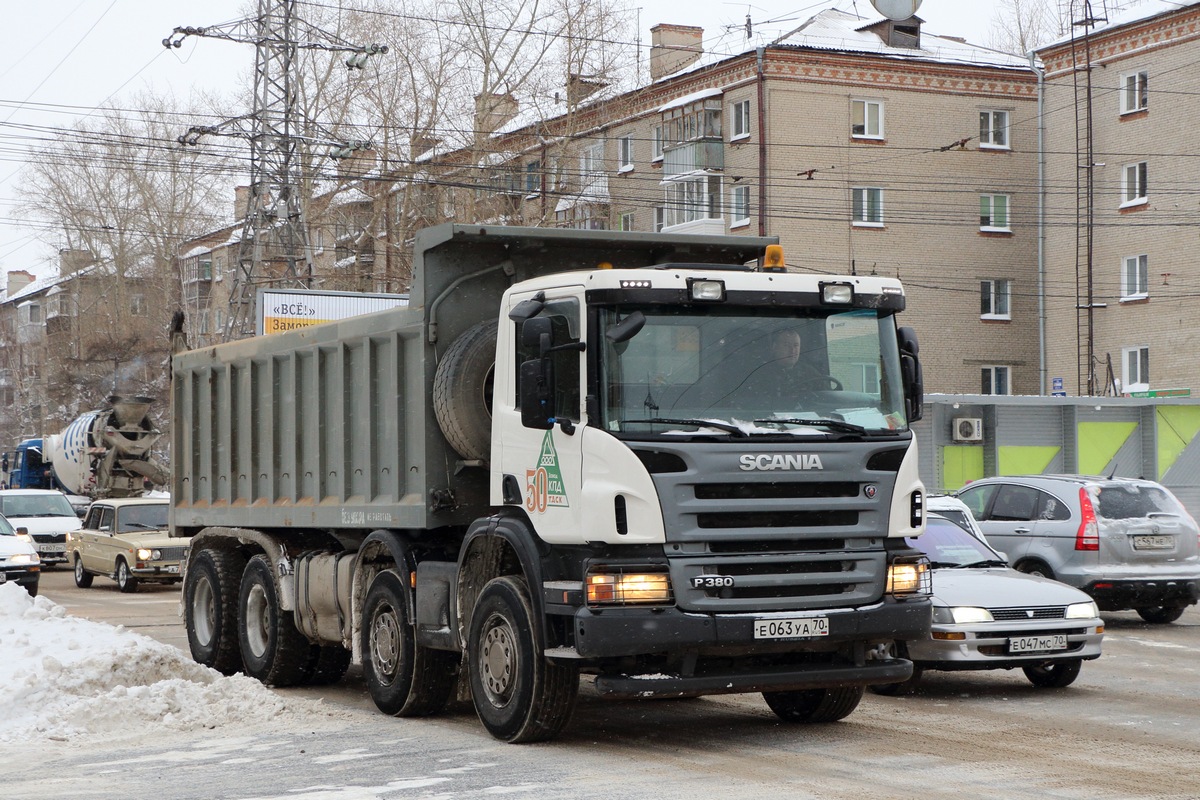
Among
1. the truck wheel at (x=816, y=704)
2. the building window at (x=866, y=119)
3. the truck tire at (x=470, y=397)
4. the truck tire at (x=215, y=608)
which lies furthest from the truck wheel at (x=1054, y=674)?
the building window at (x=866, y=119)

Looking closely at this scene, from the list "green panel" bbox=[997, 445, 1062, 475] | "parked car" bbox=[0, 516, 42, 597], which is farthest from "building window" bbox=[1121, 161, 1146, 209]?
"parked car" bbox=[0, 516, 42, 597]

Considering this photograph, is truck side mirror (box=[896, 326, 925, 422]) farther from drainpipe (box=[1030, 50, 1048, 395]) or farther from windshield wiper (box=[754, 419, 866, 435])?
drainpipe (box=[1030, 50, 1048, 395])

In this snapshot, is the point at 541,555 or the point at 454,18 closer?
the point at 541,555

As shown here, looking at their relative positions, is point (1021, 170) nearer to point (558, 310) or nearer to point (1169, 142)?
point (1169, 142)

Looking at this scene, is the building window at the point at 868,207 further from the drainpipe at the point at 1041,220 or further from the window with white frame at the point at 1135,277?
the window with white frame at the point at 1135,277

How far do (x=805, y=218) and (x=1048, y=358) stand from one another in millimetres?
8613

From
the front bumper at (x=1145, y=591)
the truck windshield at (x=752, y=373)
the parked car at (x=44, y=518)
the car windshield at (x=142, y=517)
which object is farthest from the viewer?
the parked car at (x=44, y=518)

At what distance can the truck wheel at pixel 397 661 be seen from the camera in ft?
35.1

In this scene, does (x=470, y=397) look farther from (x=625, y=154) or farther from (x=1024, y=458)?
(x=625, y=154)

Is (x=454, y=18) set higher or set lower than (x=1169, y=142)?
higher

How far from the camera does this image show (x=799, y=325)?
9.38 m

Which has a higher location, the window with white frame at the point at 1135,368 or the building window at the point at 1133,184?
the building window at the point at 1133,184

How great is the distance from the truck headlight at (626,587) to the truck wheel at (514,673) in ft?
1.74

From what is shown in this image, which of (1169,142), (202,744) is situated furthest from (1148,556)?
(1169,142)
